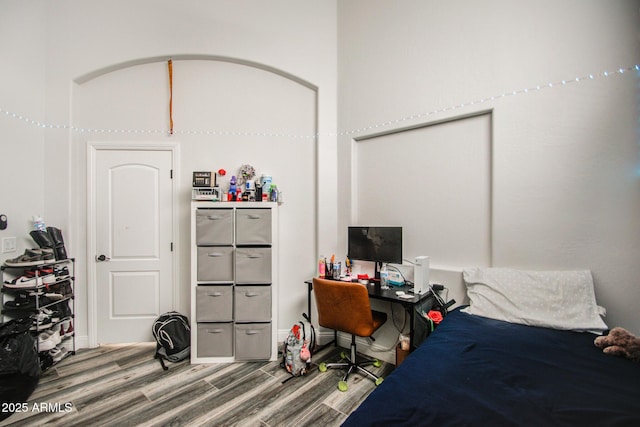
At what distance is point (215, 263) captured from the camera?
2.45 meters

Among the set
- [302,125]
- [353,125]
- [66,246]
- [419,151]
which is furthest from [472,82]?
[66,246]

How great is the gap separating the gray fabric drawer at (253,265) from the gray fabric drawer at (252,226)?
0.09m

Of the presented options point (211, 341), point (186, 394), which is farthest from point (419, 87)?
point (186, 394)

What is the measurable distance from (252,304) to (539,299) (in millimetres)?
2240

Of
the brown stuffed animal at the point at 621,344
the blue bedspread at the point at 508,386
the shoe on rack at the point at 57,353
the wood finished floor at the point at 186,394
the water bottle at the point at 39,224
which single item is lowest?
the wood finished floor at the point at 186,394

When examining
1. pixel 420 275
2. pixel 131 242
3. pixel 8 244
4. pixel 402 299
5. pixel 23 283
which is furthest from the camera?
pixel 131 242

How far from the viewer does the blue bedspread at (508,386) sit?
2.92 feet

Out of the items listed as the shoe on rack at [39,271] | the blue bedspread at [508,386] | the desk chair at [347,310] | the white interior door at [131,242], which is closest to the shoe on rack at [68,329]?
the white interior door at [131,242]

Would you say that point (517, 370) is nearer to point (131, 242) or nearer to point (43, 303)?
point (131, 242)

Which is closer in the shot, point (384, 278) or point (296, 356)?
point (296, 356)

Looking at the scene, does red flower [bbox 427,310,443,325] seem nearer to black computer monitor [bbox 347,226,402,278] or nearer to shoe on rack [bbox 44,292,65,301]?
black computer monitor [bbox 347,226,402,278]

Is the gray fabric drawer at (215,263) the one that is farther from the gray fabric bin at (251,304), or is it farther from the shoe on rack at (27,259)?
the shoe on rack at (27,259)

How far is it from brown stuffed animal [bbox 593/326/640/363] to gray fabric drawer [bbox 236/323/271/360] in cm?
230

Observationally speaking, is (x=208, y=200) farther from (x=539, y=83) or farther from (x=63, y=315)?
(x=539, y=83)
